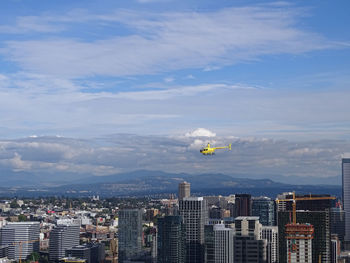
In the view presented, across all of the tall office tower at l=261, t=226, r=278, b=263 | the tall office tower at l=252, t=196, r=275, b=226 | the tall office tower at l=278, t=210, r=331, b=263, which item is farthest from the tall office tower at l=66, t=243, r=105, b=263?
the tall office tower at l=252, t=196, r=275, b=226

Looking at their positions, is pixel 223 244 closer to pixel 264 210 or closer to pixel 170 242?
pixel 170 242

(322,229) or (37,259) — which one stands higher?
(322,229)

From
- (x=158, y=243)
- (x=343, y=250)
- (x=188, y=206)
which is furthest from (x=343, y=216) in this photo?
(x=158, y=243)

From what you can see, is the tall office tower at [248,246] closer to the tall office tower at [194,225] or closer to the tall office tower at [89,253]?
the tall office tower at [194,225]

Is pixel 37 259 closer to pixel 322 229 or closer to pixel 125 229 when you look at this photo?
pixel 125 229

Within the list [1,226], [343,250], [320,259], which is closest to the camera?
[320,259]

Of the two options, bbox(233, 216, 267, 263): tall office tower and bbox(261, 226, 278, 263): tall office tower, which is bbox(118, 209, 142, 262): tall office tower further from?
bbox(261, 226, 278, 263): tall office tower
